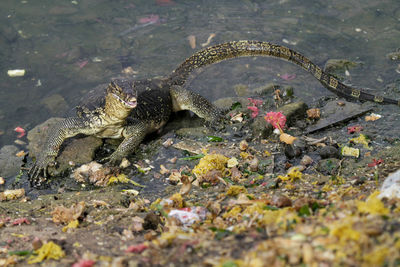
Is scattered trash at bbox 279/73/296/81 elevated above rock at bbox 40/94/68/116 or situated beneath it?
elevated above

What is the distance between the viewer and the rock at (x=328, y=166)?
5359 mm

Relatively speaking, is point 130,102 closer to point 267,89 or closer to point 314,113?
point 314,113

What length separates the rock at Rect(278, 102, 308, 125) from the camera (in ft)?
22.9

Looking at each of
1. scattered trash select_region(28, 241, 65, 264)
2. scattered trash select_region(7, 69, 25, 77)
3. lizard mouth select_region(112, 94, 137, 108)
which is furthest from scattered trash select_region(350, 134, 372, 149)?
scattered trash select_region(7, 69, 25, 77)

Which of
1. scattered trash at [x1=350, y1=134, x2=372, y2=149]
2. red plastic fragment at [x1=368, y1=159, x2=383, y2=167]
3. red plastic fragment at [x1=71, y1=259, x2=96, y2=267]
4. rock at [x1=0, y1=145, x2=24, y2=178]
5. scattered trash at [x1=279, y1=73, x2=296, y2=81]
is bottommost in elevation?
rock at [x1=0, y1=145, x2=24, y2=178]

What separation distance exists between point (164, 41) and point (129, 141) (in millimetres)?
4457

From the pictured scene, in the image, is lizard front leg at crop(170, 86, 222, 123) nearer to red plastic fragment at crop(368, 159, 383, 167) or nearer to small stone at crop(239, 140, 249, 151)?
small stone at crop(239, 140, 249, 151)

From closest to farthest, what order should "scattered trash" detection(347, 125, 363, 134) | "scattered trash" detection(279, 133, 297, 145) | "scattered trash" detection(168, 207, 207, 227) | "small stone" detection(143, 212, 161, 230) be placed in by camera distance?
1. "scattered trash" detection(168, 207, 207, 227)
2. "small stone" detection(143, 212, 161, 230)
3. "scattered trash" detection(279, 133, 297, 145)
4. "scattered trash" detection(347, 125, 363, 134)

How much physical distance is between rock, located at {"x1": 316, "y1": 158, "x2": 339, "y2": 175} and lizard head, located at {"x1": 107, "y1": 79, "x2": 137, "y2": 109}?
9.34ft

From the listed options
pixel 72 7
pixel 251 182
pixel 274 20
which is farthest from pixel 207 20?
pixel 251 182

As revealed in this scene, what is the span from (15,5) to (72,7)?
1.80 m

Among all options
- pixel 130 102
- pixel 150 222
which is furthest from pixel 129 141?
pixel 150 222

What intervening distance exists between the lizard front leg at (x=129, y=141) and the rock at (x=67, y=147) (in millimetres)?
504

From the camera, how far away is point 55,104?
8.66m
